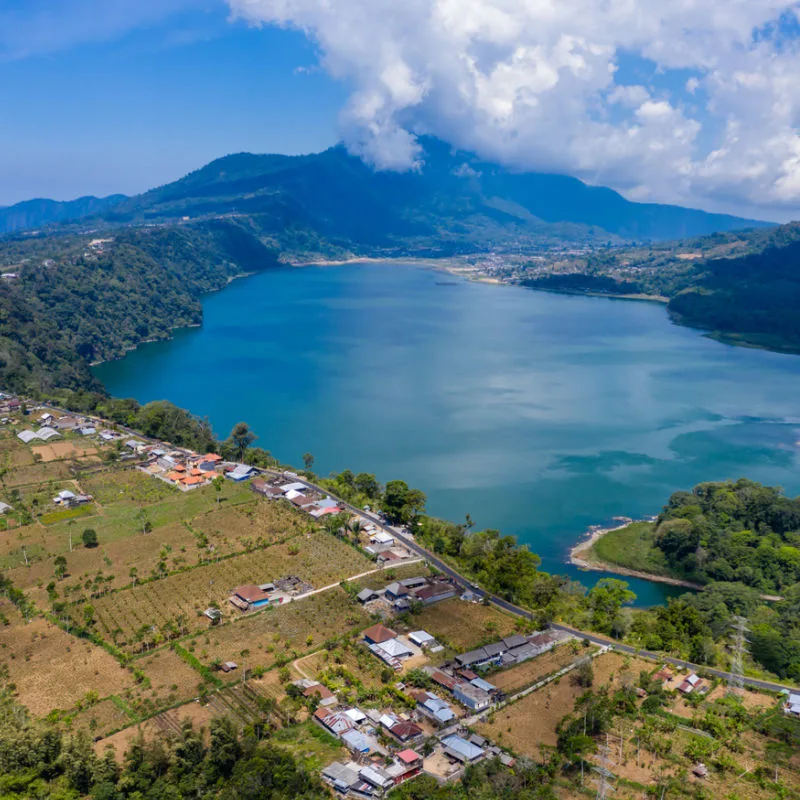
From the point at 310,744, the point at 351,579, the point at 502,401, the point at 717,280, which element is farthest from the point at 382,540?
the point at 717,280

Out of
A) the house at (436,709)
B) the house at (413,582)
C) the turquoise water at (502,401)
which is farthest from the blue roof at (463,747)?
the turquoise water at (502,401)

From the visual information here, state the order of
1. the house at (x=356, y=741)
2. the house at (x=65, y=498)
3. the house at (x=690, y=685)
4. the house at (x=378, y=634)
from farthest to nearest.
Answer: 1. the house at (x=65, y=498)
2. the house at (x=378, y=634)
3. the house at (x=690, y=685)
4. the house at (x=356, y=741)

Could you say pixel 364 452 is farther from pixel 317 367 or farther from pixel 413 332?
pixel 413 332

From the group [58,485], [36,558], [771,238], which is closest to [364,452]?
[58,485]

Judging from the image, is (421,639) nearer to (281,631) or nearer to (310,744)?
(281,631)

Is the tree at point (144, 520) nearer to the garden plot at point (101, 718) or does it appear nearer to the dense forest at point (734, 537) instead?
the garden plot at point (101, 718)

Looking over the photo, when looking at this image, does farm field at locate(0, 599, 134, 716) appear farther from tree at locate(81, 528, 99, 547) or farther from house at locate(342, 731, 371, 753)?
house at locate(342, 731, 371, 753)
